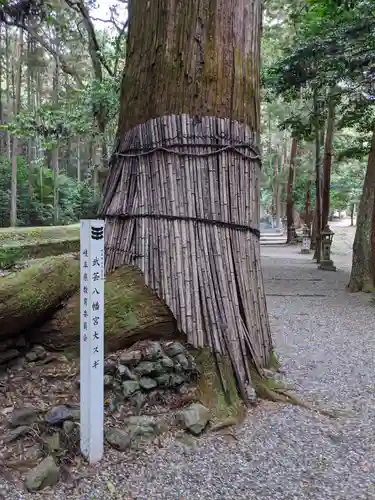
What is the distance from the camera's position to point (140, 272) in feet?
10.3

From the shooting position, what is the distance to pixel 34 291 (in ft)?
9.14

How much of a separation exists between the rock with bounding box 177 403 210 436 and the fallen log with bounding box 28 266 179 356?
20.0 inches

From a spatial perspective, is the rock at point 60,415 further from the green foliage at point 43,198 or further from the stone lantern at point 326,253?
the green foliage at point 43,198

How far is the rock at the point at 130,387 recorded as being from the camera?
2.73 m

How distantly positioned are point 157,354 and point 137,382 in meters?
0.22

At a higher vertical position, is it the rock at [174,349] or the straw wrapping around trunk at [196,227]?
the straw wrapping around trunk at [196,227]

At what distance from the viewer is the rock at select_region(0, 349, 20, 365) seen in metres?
2.80

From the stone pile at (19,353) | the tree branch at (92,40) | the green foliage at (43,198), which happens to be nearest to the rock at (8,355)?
the stone pile at (19,353)

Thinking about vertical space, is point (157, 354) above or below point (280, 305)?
above

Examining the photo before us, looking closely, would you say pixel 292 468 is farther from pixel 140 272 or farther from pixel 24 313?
pixel 24 313

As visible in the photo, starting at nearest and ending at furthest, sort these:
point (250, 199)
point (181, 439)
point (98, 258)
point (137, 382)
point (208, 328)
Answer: point (98, 258) → point (181, 439) → point (137, 382) → point (208, 328) → point (250, 199)

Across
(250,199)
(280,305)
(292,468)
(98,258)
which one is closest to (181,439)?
(292,468)

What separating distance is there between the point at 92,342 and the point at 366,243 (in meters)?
7.33

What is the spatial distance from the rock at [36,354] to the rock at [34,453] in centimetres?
72
